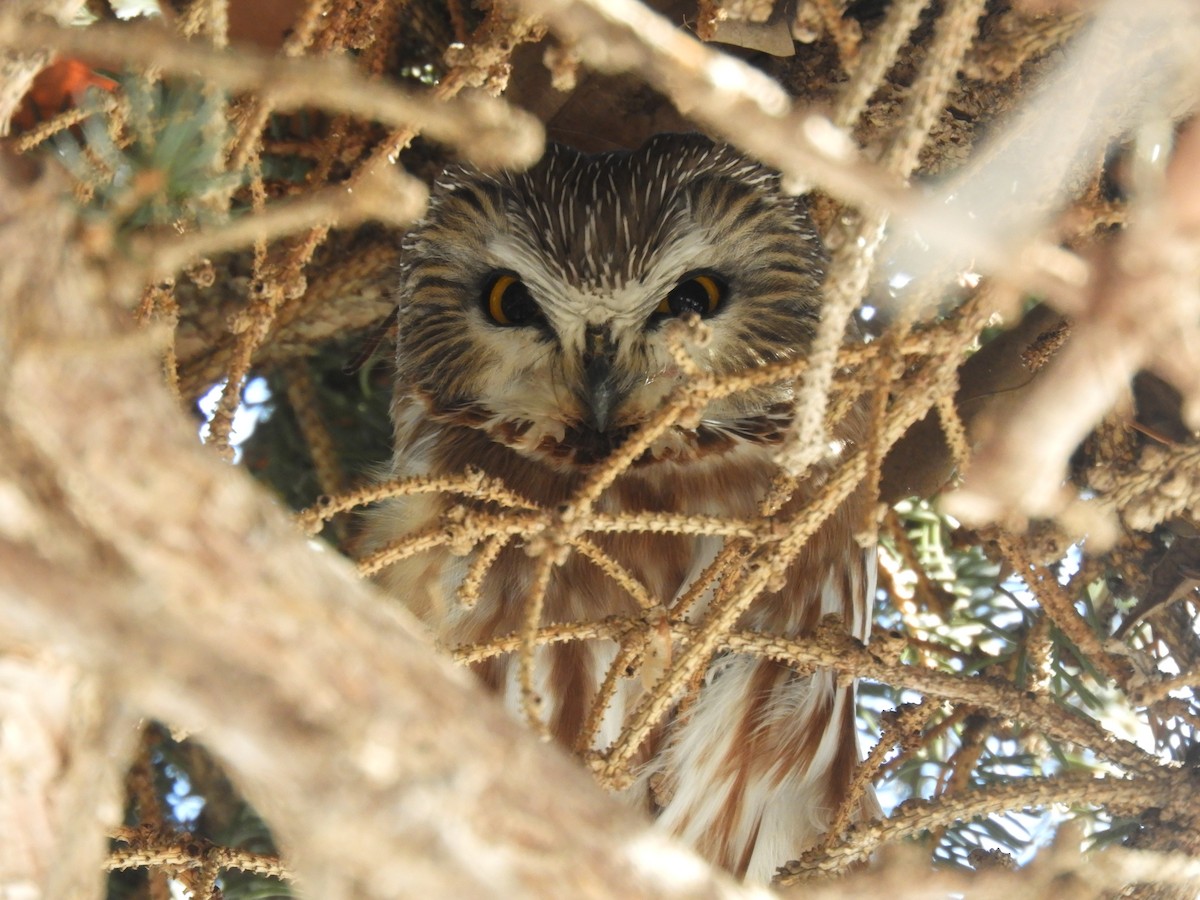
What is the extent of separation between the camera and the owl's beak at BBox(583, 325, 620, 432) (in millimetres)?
2438

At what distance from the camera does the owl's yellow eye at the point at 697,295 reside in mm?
2582

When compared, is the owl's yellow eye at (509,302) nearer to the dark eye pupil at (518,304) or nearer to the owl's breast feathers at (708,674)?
the dark eye pupil at (518,304)

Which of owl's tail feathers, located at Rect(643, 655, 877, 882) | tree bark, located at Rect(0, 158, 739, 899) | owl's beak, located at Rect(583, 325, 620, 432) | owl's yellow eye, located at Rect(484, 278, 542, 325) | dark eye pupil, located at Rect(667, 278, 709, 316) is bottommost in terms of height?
tree bark, located at Rect(0, 158, 739, 899)

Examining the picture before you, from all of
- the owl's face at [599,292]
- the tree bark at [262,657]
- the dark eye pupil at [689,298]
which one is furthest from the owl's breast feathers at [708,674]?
the tree bark at [262,657]

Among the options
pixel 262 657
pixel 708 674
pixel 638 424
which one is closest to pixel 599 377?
pixel 638 424

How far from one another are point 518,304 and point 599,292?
0.75 feet

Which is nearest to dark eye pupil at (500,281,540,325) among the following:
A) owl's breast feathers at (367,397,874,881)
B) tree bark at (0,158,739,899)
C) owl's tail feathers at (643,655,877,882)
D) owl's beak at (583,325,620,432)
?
owl's beak at (583,325,620,432)

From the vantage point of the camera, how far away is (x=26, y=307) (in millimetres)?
940

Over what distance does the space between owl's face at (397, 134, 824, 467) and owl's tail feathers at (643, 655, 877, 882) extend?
483mm

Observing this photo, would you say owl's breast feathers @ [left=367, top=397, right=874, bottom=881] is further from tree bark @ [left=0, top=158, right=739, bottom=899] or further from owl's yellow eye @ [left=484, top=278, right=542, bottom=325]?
tree bark @ [left=0, top=158, right=739, bottom=899]

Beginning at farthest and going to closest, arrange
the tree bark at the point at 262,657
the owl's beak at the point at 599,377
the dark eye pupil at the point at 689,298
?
the dark eye pupil at the point at 689,298, the owl's beak at the point at 599,377, the tree bark at the point at 262,657

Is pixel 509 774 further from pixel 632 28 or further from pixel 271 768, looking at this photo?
pixel 632 28

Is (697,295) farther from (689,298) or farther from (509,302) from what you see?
(509,302)

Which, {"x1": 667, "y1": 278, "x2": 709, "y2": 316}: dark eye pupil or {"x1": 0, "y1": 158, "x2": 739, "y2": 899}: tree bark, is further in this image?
{"x1": 667, "y1": 278, "x2": 709, "y2": 316}: dark eye pupil
